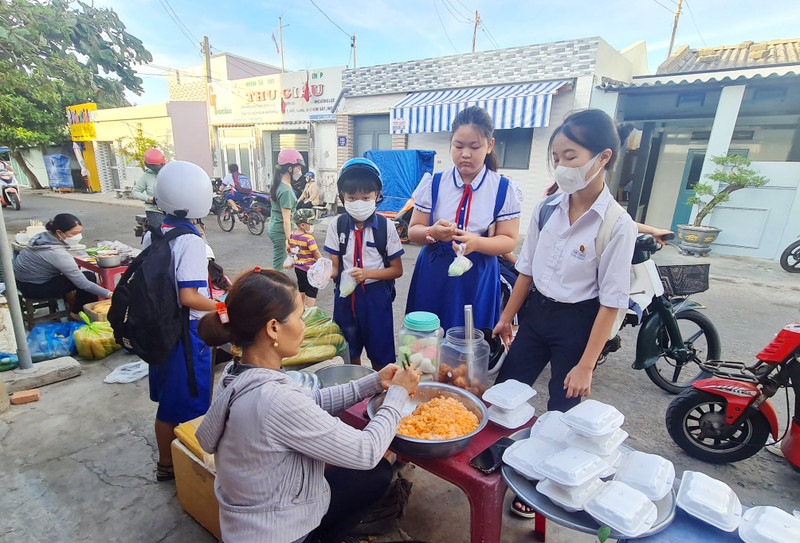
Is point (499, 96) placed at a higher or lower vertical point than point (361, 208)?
higher

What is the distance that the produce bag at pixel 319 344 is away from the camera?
306 cm

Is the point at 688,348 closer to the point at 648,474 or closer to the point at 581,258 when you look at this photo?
the point at 581,258

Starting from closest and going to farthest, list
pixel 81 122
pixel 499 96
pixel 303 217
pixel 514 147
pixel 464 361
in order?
pixel 464 361, pixel 303 217, pixel 499 96, pixel 514 147, pixel 81 122

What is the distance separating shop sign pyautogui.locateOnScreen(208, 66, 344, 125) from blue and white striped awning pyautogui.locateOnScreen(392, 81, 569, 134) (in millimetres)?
3161

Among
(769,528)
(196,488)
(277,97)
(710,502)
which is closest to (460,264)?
(710,502)

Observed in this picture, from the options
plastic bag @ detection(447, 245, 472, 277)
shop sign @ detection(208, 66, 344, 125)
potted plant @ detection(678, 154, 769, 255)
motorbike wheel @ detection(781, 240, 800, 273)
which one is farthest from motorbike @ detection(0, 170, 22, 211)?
motorbike wheel @ detection(781, 240, 800, 273)

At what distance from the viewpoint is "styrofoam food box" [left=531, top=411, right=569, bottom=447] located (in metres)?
1.35

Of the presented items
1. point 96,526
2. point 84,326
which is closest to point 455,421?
point 96,526

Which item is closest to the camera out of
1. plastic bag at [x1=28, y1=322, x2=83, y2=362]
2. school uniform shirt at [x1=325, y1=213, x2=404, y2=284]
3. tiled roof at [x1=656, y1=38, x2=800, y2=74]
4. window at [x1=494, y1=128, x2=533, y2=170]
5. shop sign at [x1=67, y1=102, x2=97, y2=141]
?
school uniform shirt at [x1=325, y1=213, x2=404, y2=284]

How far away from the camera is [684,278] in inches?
125

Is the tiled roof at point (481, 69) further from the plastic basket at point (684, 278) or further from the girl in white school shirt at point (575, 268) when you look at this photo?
the girl in white school shirt at point (575, 268)

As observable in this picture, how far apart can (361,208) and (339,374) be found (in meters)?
1.02

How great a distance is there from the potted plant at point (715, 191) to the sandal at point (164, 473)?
925 centimetres

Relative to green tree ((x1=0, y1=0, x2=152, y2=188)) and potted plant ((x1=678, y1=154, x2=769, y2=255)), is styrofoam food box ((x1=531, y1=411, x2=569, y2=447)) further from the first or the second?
potted plant ((x1=678, y1=154, x2=769, y2=255))
